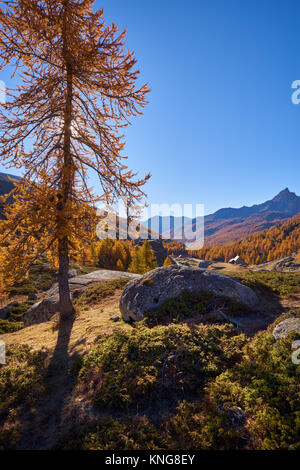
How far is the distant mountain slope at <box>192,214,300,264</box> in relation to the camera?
112 m

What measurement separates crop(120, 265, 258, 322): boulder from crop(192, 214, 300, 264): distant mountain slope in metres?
112

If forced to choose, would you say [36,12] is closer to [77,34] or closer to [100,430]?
[77,34]

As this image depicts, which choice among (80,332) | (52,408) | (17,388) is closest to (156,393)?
(52,408)

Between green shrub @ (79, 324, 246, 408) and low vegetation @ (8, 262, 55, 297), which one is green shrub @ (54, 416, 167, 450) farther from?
low vegetation @ (8, 262, 55, 297)

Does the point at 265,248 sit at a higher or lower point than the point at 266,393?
lower

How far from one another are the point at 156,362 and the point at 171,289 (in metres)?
4.42

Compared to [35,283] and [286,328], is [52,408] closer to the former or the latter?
[286,328]

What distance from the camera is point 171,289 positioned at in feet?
29.9

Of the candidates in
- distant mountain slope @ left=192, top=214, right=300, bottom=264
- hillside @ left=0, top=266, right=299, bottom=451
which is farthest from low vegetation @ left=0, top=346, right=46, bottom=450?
distant mountain slope @ left=192, top=214, right=300, bottom=264

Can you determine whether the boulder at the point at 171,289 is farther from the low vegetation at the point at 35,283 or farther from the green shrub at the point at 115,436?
the low vegetation at the point at 35,283

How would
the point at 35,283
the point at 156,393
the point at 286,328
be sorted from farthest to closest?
the point at 35,283 → the point at 286,328 → the point at 156,393

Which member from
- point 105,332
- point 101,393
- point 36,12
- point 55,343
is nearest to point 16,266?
point 55,343

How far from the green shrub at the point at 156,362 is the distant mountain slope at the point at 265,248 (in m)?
116
